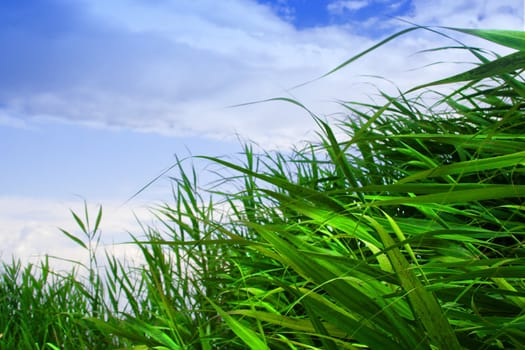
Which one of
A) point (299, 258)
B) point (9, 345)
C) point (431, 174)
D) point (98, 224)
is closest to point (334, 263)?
point (299, 258)

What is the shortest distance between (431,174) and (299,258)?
7.9 inches

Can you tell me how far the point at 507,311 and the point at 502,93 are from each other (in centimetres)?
84

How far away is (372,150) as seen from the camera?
184 centimetres

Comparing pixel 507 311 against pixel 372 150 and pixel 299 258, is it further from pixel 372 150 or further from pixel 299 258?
pixel 372 150

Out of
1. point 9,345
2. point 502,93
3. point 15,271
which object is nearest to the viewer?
point 502,93

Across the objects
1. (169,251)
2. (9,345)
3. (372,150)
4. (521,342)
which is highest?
(372,150)

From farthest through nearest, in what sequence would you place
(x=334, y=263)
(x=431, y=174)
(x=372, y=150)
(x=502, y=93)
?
(x=372, y=150) < (x=502, y=93) < (x=334, y=263) < (x=431, y=174)

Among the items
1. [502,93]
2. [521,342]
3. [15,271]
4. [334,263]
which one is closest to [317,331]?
[334,263]

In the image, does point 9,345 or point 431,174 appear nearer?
point 431,174

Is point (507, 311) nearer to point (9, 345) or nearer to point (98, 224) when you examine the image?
point (98, 224)

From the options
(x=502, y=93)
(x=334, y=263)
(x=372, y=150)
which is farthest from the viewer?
(x=372, y=150)

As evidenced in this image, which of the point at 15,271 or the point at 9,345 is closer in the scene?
the point at 9,345

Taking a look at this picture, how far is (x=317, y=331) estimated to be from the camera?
0.82 metres

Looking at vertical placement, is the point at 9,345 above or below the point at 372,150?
below
